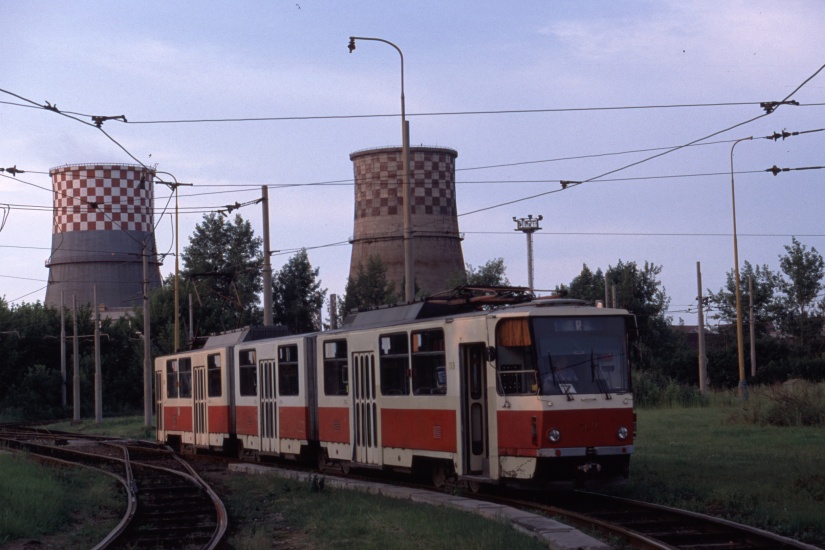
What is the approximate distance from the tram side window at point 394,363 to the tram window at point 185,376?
12.3 m

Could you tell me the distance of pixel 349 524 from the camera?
1339cm

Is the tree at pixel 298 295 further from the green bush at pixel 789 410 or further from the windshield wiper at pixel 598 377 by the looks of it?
the windshield wiper at pixel 598 377

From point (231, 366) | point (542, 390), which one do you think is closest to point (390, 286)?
point (231, 366)

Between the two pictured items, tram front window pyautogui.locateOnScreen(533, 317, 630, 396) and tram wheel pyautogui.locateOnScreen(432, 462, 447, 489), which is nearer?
tram front window pyautogui.locateOnScreen(533, 317, 630, 396)

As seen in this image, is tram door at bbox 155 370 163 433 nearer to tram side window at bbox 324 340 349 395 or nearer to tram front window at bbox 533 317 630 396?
tram side window at bbox 324 340 349 395

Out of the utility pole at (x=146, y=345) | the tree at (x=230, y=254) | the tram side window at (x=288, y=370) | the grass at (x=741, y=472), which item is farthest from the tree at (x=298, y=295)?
the tram side window at (x=288, y=370)

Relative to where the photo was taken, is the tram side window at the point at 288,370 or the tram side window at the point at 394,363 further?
the tram side window at the point at 288,370

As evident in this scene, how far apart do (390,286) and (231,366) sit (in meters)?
45.1

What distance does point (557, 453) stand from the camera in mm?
14711

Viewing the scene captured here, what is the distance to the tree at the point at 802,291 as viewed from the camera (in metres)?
74.5

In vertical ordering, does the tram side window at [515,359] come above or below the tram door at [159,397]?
above

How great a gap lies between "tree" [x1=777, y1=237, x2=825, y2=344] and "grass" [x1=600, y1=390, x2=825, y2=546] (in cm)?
4640

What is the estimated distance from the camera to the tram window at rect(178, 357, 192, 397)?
29.6 metres

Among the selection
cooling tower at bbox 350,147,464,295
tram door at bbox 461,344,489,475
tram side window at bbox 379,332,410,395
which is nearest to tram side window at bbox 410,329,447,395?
tram side window at bbox 379,332,410,395
